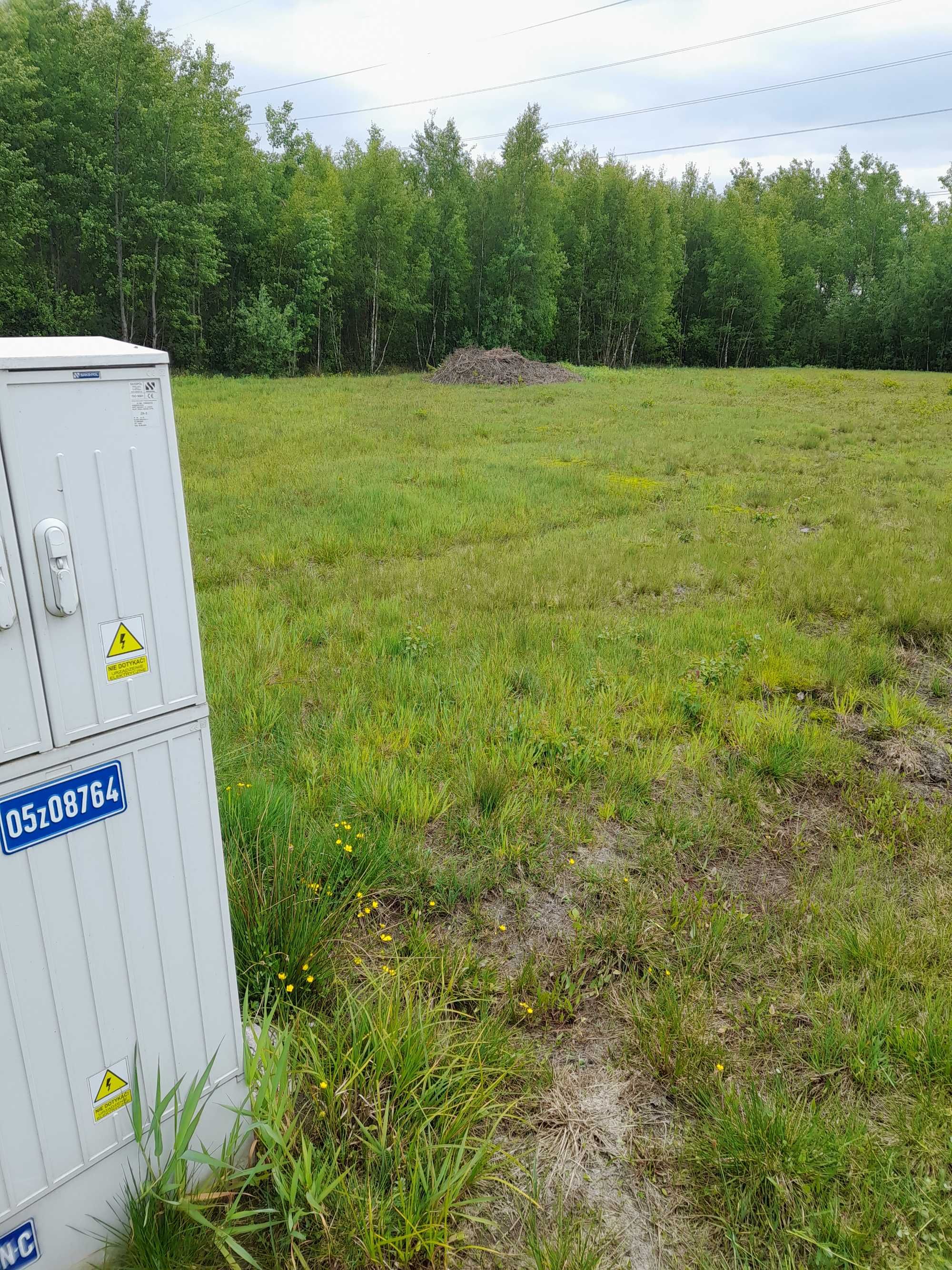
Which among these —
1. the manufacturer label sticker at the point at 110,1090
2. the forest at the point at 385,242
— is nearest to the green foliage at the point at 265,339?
the forest at the point at 385,242

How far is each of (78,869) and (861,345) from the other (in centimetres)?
A: 6688

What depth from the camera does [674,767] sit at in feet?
13.4

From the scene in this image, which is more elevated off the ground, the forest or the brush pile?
the forest

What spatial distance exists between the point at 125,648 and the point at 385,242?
140ft

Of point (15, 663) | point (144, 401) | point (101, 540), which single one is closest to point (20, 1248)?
point (15, 663)

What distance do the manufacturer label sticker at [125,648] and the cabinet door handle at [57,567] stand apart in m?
0.09

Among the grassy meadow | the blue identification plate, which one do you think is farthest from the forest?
the blue identification plate

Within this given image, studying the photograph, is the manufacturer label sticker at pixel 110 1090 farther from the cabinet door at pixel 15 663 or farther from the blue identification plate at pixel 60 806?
the cabinet door at pixel 15 663

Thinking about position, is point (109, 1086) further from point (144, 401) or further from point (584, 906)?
point (584, 906)

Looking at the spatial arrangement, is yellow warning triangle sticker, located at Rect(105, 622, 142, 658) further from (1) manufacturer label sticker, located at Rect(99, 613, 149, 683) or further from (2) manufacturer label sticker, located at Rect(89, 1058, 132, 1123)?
(2) manufacturer label sticker, located at Rect(89, 1058, 132, 1123)

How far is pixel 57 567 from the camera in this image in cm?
142

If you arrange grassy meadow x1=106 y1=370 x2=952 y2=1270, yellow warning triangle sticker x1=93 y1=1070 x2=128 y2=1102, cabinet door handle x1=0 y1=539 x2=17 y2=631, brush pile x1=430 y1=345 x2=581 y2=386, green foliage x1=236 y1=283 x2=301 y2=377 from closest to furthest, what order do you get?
cabinet door handle x1=0 y1=539 x2=17 y2=631 → yellow warning triangle sticker x1=93 y1=1070 x2=128 y2=1102 → grassy meadow x1=106 y1=370 x2=952 y2=1270 → brush pile x1=430 y1=345 x2=581 y2=386 → green foliage x1=236 y1=283 x2=301 y2=377

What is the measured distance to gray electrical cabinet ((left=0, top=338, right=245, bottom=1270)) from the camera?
4.63 ft

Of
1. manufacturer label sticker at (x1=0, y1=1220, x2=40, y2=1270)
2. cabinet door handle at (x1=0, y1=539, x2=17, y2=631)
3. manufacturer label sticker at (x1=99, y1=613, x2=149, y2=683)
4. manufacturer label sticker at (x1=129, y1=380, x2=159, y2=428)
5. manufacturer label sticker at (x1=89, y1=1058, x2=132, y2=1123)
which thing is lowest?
manufacturer label sticker at (x1=0, y1=1220, x2=40, y2=1270)
